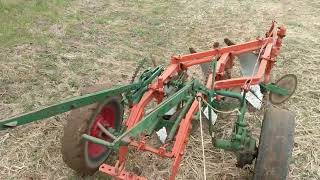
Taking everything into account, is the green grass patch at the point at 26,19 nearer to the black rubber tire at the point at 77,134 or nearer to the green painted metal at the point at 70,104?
the green painted metal at the point at 70,104

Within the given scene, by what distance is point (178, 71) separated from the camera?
4.84 meters

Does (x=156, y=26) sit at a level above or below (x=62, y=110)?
above

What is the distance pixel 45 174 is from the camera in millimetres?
4301

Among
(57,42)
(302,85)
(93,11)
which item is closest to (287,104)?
(302,85)

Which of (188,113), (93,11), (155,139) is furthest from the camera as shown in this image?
(93,11)

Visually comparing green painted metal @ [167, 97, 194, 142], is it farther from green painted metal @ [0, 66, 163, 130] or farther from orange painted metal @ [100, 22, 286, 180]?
green painted metal @ [0, 66, 163, 130]

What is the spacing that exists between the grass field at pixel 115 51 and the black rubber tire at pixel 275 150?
0.80 metres

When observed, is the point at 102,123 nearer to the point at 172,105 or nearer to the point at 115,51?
the point at 172,105

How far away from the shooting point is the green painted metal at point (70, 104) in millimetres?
2836

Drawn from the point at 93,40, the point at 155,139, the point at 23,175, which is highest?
the point at 93,40

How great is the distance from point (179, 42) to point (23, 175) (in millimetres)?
3850

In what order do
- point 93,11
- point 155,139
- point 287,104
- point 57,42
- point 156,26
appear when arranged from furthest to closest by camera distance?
point 93,11 < point 156,26 < point 57,42 < point 287,104 < point 155,139

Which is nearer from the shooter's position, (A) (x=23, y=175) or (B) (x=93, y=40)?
(A) (x=23, y=175)

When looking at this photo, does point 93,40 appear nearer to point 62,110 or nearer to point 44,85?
point 44,85
